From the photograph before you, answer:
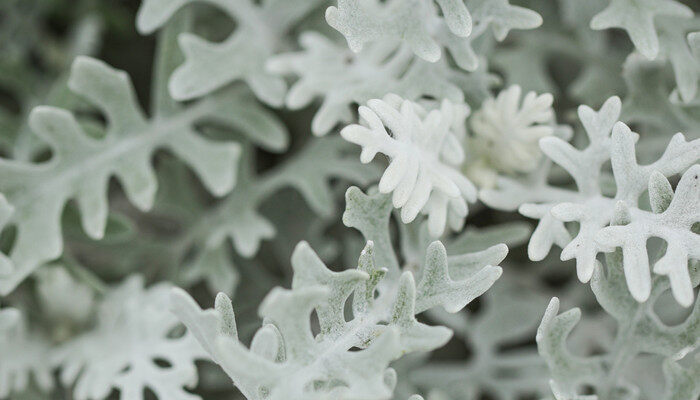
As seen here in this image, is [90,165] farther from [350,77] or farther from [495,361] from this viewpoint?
[495,361]

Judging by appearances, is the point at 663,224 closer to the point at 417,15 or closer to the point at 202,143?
the point at 417,15

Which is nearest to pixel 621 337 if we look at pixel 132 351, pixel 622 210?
pixel 622 210

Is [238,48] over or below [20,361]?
over

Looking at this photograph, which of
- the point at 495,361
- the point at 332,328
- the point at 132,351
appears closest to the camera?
the point at 332,328

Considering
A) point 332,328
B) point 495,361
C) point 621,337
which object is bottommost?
point 495,361

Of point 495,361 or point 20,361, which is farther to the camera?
point 495,361

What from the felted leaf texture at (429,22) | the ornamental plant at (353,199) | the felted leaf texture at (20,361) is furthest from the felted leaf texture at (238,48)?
the felted leaf texture at (20,361)

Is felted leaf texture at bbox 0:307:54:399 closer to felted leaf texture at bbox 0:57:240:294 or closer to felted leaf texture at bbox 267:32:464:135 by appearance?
felted leaf texture at bbox 0:57:240:294

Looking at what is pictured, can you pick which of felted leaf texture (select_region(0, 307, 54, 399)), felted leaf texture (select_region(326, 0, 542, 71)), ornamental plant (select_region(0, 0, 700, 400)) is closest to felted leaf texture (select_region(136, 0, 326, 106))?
ornamental plant (select_region(0, 0, 700, 400))
